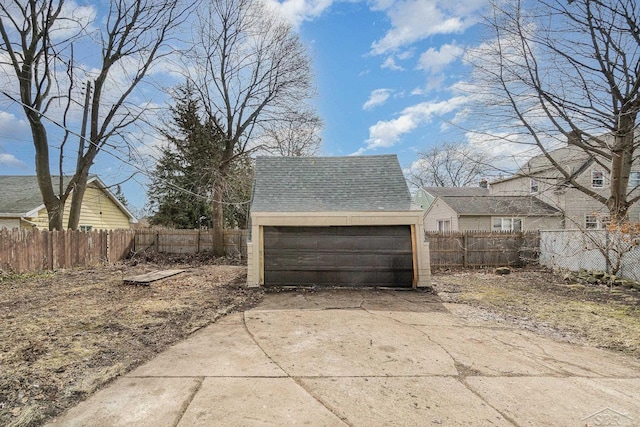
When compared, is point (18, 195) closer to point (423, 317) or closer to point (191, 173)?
point (191, 173)

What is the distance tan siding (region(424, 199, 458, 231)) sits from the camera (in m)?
A: 19.4

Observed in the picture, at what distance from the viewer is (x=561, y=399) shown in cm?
300

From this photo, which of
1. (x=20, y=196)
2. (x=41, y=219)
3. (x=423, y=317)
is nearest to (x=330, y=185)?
(x=423, y=317)

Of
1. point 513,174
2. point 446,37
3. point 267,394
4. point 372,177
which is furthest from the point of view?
point 513,174

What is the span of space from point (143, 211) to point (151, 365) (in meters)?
22.7

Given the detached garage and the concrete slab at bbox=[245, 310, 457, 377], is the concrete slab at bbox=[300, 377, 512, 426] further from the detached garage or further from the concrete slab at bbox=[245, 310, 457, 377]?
the detached garage

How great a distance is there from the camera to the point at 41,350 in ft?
13.2

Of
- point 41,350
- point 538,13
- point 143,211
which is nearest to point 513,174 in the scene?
point 538,13

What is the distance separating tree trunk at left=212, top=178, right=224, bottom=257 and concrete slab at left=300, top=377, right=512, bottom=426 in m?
12.5

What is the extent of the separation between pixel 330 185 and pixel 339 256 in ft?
7.74

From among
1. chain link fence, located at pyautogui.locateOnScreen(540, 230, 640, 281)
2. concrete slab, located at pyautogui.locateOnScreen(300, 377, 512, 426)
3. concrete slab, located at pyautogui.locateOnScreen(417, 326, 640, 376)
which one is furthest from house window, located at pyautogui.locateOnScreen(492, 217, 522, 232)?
concrete slab, located at pyautogui.locateOnScreen(300, 377, 512, 426)

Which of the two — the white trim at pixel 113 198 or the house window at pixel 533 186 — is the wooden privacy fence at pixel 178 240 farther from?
the house window at pixel 533 186

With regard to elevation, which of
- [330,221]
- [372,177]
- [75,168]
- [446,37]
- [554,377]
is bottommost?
[554,377]

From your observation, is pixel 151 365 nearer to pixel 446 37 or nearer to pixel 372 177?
pixel 372 177
